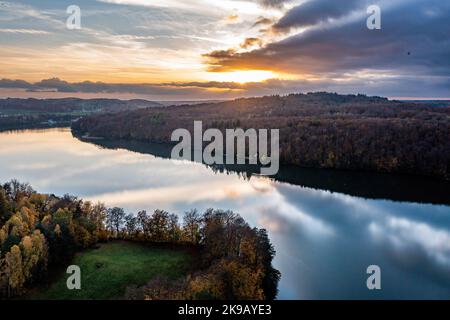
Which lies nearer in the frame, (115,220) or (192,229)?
(192,229)

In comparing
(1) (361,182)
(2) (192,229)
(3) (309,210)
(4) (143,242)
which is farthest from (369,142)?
(4) (143,242)

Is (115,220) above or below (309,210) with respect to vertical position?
above

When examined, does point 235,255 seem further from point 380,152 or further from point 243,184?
point 380,152

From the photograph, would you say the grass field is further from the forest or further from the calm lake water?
the calm lake water

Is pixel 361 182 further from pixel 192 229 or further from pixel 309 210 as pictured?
pixel 192 229

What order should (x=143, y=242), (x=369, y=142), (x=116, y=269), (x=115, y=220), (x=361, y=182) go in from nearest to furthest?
1. (x=116, y=269)
2. (x=143, y=242)
3. (x=115, y=220)
4. (x=361, y=182)
5. (x=369, y=142)

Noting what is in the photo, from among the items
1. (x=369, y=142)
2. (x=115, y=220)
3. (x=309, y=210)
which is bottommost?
(x=309, y=210)

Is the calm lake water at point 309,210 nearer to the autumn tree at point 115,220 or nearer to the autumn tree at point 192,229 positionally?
the autumn tree at point 192,229
